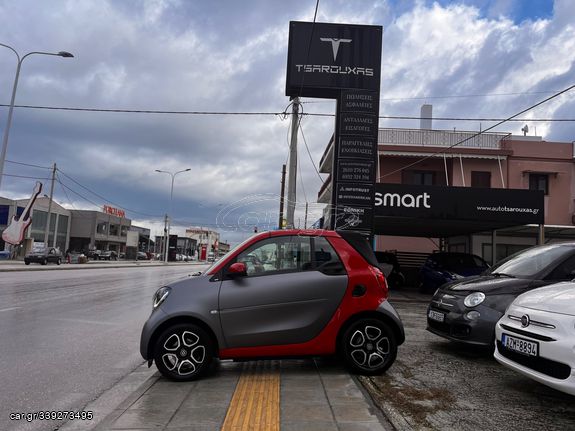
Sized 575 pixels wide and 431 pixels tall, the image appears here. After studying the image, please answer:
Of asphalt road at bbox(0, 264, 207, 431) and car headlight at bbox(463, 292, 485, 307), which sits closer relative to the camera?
asphalt road at bbox(0, 264, 207, 431)

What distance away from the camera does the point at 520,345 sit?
459 cm

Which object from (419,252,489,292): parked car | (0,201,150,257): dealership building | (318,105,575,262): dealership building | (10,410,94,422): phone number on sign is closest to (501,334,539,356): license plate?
(10,410,94,422): phone number on sign

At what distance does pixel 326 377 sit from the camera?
5.34 m

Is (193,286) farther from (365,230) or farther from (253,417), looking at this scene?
(365,230)

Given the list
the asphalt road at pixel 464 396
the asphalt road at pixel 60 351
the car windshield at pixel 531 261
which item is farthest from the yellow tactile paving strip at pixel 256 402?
the car windshield at pixel 531 261

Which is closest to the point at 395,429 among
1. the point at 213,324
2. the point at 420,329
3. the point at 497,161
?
the point at 213,324

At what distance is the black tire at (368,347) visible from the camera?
215 inches

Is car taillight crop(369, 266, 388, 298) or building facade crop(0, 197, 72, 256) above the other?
building facade crop(0, 197, 72, 256)

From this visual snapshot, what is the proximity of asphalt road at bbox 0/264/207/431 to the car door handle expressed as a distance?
3.05 meters

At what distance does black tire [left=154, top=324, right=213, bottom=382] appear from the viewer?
203 inches

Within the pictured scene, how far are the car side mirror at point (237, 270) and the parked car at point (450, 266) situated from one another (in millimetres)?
11509

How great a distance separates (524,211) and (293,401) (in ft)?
41.9

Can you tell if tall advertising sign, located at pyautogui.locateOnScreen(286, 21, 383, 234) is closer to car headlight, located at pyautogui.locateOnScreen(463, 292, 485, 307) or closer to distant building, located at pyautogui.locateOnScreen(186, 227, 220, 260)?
car headlight, located at pyautogui.locateOnScreen(463, 292, 485, 307)

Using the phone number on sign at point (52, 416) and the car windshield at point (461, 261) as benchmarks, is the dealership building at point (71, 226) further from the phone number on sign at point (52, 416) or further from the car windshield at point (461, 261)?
the phone number on sign at point (52, 416)
